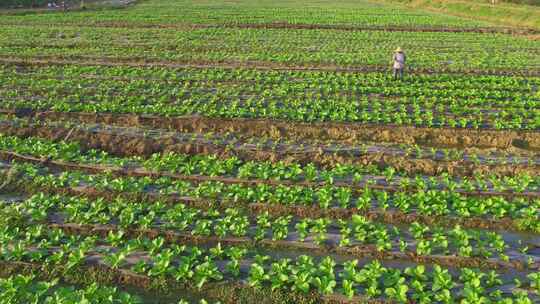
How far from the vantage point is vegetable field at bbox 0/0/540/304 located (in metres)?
6.31

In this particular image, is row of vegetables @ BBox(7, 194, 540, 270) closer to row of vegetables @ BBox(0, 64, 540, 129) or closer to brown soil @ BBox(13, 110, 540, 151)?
brown soil @ BBox(13, 110, 540, 151)

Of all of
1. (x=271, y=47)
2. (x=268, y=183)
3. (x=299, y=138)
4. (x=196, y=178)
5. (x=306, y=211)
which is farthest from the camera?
(x=271, y=47)

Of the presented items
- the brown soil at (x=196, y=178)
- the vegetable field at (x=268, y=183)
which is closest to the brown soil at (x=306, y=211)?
the vegetable field at (x=268, y=183)

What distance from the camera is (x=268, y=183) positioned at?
9.16 m

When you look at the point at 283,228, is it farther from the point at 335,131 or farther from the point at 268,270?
the point at 335,131

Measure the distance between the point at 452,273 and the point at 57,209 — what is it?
7.14m

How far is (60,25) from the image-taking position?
32.7 meters

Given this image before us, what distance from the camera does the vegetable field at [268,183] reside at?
20.7 feet

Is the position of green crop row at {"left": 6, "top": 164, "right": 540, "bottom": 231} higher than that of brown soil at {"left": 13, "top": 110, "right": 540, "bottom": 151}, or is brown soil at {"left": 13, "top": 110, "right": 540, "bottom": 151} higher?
brown soil at {"left": 13, "top": 110, "right": 540, "bottom": 151}

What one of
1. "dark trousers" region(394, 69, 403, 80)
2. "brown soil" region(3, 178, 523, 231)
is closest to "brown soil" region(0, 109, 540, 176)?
"brown soil" region(3, 178, 523, 231)

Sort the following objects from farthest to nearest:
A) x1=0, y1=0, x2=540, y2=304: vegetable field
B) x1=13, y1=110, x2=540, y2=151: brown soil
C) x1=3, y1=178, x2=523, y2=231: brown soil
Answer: x1=13, y1=110, x2=540, y2=151: brown soil
x1=3, y1=178, x2=523, y2=231: brown soil
x1=0, y1=0, x2=540, y2=304: vegetable field

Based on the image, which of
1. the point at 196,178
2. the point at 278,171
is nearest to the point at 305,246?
the point at 278,171

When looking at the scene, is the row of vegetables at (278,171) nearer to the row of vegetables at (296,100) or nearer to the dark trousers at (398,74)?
the row of vegetables at (296,100)

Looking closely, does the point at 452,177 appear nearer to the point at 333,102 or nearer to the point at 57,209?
the point at 333,102
